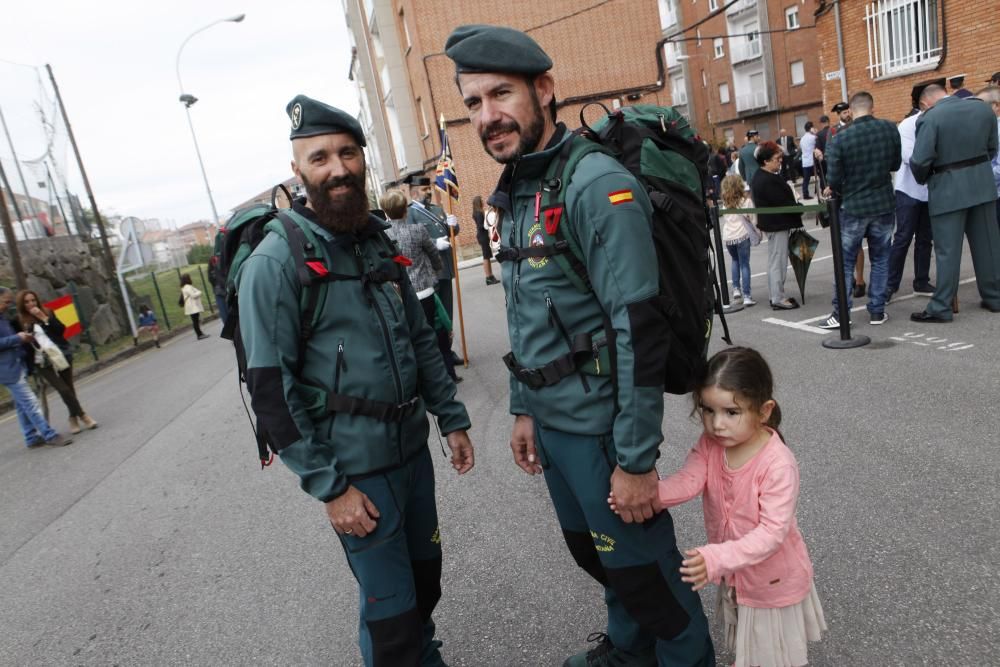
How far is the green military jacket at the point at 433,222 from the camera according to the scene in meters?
6.78

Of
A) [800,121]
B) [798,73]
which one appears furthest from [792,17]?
[800,121]

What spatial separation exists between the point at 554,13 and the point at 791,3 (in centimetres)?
1917

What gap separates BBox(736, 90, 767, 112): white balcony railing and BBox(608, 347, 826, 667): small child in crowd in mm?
41920

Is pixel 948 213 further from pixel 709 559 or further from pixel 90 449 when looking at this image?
pixel 90 449

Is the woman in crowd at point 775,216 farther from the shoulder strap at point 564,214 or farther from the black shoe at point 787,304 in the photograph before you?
the shoulder strap at point 564,214

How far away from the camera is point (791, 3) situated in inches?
1428

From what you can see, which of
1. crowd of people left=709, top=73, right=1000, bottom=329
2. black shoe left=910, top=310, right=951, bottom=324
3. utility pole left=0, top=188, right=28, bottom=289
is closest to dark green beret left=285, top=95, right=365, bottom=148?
crowd of people left=709, top=73, right=1000, bottom=329

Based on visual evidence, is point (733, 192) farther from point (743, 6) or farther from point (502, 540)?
point (743, 6)

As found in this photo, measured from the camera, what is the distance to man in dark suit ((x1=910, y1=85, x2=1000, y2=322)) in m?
5.60

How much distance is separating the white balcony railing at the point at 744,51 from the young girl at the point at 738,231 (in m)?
35.2

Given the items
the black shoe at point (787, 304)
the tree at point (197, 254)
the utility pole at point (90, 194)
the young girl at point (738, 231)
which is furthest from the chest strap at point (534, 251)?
the tree at point (197, 254)

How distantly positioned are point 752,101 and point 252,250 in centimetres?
4296

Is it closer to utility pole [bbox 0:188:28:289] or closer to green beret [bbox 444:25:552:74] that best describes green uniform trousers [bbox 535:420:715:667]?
green beret [bbox 444:25:552:74]

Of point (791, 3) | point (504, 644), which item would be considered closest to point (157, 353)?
point (504, 644)
